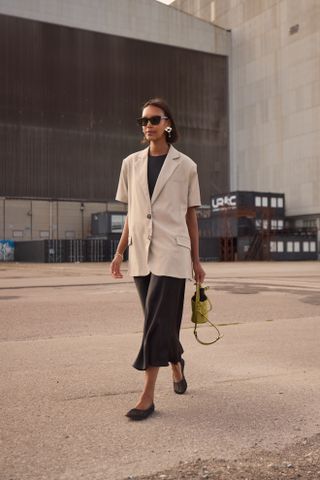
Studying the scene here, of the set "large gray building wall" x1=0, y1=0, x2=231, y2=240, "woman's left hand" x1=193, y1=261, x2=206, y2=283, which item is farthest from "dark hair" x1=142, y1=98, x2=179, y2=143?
"large gray building wall" x1=0, y1=0, x2=231, y2=240

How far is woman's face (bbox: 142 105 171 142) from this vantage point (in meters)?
3.72

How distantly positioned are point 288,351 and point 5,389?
2.80m

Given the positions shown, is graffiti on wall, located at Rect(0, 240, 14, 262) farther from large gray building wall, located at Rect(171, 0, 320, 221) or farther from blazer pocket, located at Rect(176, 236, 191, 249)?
blazer pocket, located at Rect(176, 236, 191, 249)

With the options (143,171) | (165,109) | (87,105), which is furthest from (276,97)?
(143,171)

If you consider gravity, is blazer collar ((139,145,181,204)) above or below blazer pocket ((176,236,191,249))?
above

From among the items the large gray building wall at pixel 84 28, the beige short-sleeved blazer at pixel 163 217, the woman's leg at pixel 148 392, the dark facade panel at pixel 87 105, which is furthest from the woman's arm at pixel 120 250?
the dark facade panel at pixel 87 105

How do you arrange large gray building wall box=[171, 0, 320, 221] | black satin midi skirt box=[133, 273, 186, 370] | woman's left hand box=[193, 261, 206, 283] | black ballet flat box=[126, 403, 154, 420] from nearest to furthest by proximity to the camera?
black ballet flat box=[126, 403, 154, 420], black satin midi skirt box=[133, 273, 186, 370], woman's left hand box=[193, 261, 206, 283], large gray building wall box=[171, 0, 320, 221]

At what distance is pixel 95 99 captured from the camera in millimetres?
50656

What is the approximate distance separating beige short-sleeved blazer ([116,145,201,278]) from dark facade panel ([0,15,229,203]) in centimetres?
4479

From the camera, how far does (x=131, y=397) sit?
3.90m

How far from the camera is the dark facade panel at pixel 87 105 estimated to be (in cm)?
4741

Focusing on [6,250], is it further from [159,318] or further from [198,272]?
[159,318]

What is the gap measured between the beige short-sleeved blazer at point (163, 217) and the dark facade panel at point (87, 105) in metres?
44.8

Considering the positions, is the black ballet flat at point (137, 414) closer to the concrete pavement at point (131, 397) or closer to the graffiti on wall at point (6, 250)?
the concrete pavement at point (131, 397)
